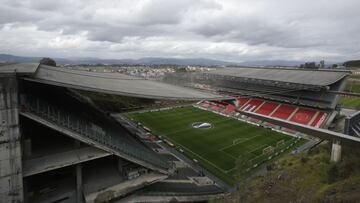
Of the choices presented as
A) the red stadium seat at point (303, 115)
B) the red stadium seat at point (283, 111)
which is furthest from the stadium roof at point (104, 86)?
the red stadium seat at point (283, 111)

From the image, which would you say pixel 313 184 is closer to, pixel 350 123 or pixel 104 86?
pixel 350 123

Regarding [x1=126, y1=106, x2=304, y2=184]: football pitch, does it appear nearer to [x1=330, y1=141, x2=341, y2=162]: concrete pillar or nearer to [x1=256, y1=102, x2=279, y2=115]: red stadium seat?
[x1=330, y1=141, x2=341, y2=162]: concrete pillar

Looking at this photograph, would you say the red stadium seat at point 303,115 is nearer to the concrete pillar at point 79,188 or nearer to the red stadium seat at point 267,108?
the red stadium seat at point 267,108

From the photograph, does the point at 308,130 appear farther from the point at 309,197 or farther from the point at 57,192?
the point at 57,192

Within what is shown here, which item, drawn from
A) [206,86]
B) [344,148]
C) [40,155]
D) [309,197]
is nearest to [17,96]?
[40,155]

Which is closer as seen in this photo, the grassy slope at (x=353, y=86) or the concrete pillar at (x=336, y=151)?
the concrete pillar at (x=336, y=151)

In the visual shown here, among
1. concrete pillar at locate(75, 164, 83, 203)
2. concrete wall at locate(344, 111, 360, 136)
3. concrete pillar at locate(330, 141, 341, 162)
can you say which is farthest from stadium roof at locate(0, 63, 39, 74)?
concrete wall at locate(344, 111, 360, 136)
